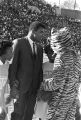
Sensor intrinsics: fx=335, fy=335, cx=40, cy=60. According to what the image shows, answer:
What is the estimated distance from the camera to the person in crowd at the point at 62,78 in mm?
3275

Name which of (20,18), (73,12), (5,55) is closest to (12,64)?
(5,55)

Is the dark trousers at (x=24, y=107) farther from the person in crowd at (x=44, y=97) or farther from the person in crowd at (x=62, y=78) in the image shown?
the person in crowd at (x=62, y=78)

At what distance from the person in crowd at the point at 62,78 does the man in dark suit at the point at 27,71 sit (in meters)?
0.13

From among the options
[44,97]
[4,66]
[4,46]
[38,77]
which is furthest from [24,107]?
[4,46]

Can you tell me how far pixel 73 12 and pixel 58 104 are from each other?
3121cm

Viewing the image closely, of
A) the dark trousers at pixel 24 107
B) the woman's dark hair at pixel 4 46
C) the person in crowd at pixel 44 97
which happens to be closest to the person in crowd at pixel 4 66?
the woman's dark hair at pixel 4 46

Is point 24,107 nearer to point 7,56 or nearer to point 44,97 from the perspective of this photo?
point 44,97

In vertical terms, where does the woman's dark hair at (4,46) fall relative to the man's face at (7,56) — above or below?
above

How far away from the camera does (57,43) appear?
3297 millimetres

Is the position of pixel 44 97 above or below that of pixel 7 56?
below

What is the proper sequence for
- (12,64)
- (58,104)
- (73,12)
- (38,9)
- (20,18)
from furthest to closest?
(73,12), (38,9), (20,18), (58,104), (12,64)

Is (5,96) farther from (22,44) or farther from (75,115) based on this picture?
(75,115)

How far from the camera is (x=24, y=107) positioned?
10.9 feet

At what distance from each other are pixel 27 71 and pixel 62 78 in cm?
35
